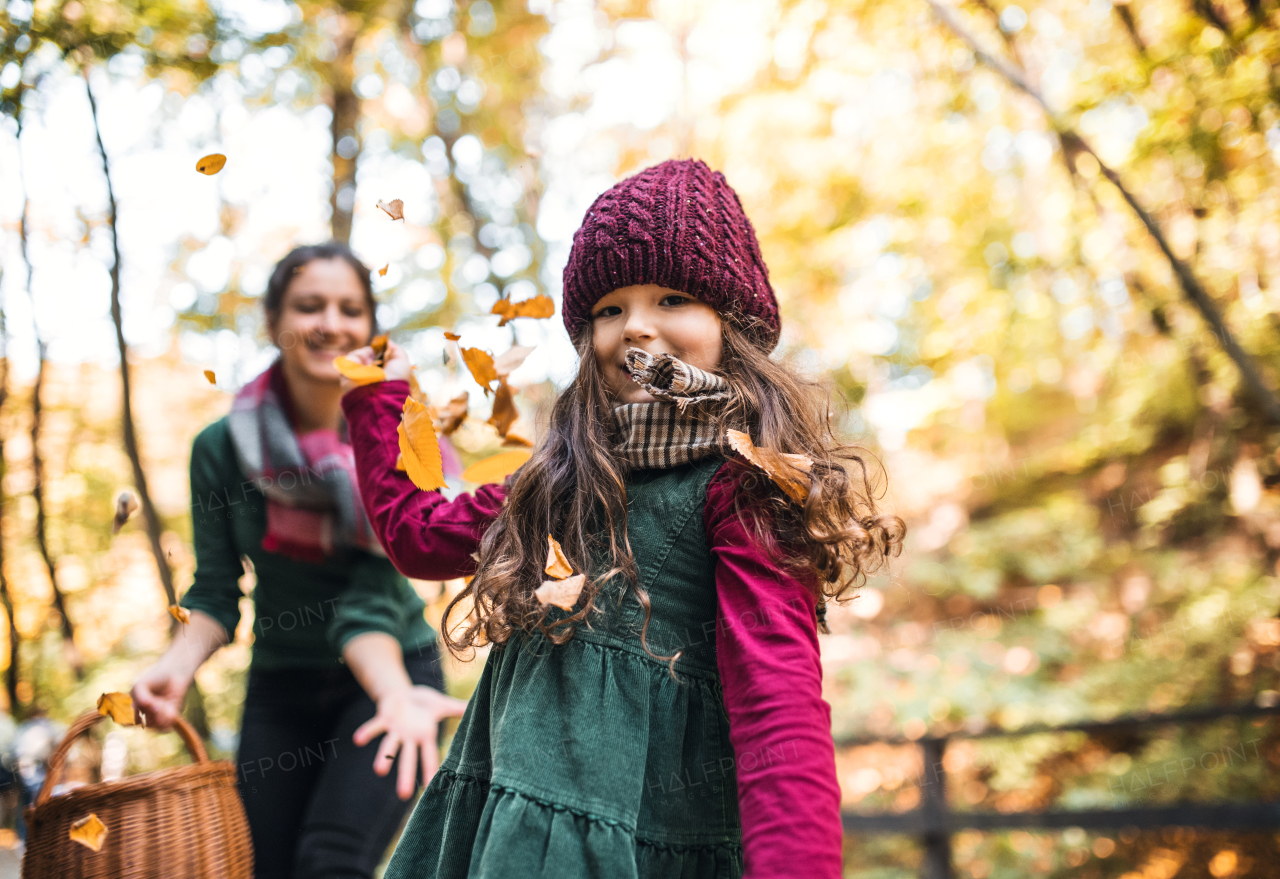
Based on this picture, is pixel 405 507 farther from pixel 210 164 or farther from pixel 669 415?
pixel 210 164

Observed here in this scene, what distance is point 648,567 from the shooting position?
1.31 meters

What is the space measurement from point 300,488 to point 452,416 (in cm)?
52

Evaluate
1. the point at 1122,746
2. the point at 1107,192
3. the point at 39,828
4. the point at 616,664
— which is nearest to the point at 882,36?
the point at 1107,192

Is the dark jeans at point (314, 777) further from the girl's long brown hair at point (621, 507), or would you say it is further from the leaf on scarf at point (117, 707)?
the girl's long brown hair at point (621, 507)

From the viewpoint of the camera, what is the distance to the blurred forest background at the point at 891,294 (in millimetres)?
3570

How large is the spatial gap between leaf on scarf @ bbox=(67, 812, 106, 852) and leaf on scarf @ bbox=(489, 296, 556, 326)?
4.27ft

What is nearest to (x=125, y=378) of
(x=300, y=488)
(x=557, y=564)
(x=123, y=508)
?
(x=123, y=508)

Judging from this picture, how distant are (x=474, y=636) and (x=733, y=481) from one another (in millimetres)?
515

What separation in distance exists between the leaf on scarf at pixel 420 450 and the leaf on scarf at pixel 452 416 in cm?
34

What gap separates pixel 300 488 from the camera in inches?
80.4

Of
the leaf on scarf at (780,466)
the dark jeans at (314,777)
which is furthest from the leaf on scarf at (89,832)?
the leaf on scarf at (780,466)

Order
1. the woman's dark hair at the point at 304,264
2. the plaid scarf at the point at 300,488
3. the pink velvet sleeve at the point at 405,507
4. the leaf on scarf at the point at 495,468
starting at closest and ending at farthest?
the pink velvet sleeve at the point at 405,507 < the leaf on scarf at the point at 495,468 < the plaid scarf at the point at 300,488 < the woman's dark hair at the point at 304,264

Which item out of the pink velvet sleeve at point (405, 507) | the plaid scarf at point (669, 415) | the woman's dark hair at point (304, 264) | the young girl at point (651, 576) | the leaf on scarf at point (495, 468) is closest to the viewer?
the young girl at point (651, 576)

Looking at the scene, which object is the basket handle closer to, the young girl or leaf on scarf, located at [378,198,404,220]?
the young girl
